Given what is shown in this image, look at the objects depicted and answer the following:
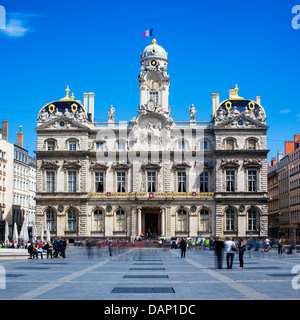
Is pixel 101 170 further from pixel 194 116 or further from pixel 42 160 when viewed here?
pixel 194 116

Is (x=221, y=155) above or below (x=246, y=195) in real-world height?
above

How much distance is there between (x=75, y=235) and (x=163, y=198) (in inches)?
Result: 545

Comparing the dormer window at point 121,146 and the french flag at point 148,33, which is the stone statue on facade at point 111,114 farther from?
the french flag at point 148,33

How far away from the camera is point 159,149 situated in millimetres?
86125

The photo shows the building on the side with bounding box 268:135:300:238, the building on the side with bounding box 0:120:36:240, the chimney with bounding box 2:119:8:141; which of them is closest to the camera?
the building on the side with bounding box 0:120:36:240

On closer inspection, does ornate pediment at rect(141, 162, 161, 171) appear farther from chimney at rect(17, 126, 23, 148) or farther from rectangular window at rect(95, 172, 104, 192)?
chimney at rect(17, 126, 23, 148)

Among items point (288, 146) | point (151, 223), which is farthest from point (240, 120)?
point (288, 146)

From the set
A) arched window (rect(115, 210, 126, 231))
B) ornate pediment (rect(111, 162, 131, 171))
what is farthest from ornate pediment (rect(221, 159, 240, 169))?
arched window (rect(115, 210, 126, 231))

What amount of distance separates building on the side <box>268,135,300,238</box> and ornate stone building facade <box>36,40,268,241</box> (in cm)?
1349

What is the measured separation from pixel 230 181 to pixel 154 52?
22.9m

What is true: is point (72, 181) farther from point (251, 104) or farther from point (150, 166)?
point (251, 104)

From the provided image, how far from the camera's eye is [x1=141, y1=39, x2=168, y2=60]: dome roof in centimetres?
8991

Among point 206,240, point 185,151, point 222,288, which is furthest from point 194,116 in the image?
point 222,288

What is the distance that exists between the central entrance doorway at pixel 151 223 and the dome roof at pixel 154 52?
24.0 meters
